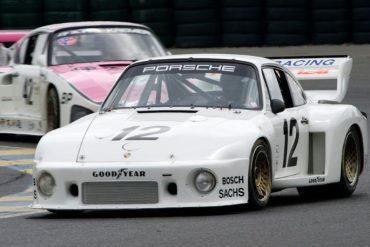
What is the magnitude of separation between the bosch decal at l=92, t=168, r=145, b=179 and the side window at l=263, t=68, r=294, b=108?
1.72 metres

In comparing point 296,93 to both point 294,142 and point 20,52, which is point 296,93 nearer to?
point 294,142

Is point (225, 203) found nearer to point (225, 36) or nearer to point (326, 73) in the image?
point (326, 73)

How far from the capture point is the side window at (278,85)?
9898 millimetres

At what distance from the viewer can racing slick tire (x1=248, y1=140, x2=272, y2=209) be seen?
8.75 metres

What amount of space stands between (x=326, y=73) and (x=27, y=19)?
45.5 ft

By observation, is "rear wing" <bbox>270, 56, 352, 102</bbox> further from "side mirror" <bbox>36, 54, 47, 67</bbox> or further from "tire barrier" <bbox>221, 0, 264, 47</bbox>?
"tire barrier" <bbox>221, 0, 264, 47</bbox>

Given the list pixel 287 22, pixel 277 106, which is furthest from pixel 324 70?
pixel 287 22

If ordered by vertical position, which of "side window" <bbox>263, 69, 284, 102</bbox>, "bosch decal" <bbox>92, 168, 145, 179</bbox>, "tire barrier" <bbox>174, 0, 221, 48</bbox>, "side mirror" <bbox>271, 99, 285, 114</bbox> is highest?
"side window" <bbox>263, 69, 284, 102</bbox>

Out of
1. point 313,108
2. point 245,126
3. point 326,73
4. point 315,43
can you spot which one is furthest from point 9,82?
point 315,43

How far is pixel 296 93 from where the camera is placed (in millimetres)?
10406

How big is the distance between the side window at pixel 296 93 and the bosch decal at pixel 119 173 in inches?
86.3

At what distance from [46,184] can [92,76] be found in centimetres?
588

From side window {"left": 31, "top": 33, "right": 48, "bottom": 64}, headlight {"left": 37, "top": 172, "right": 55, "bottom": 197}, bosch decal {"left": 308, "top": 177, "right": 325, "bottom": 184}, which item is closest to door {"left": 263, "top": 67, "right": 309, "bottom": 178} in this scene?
bosch decal {"left": 308, "top": 177, "right": 325, "bottom": 184}

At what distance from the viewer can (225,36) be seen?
24.9 metres
